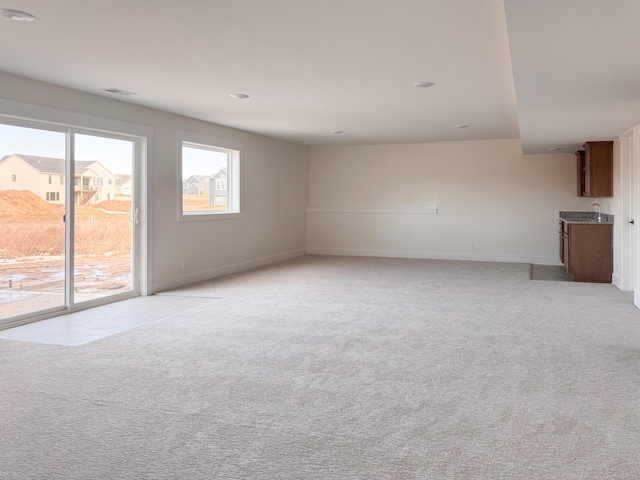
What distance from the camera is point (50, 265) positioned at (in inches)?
215

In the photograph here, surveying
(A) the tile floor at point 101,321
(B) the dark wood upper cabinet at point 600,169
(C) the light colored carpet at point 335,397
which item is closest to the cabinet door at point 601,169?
(B) the dark wood upper cabinet at point 600,169

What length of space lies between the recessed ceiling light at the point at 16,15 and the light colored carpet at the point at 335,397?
7.78 ft

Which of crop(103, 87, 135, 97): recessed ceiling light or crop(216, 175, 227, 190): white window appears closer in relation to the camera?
crop(103, 87, 135, 97): recessed ceiling light

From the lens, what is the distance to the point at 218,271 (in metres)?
8.33

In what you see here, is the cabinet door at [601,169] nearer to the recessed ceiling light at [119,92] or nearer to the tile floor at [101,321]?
the tile floor at [101,321]

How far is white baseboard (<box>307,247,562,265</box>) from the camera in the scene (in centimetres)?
1017

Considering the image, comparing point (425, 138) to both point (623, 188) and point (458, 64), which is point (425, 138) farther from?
point (458, 64)

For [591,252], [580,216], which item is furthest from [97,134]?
[580,216]

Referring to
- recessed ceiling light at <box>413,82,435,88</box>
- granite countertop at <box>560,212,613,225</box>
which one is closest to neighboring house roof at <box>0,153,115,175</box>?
recessed ceiling light at <box>413,82,435,88</box>

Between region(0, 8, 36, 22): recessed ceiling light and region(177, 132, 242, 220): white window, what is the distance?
3.81 meters

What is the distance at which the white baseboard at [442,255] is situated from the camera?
1017 centimetres

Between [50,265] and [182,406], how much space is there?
3.20 meters

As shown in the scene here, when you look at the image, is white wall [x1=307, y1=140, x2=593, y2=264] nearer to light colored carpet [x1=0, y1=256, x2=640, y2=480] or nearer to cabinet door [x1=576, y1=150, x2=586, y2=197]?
cabinet door [x1=576, y1=150, x2=586, y2=197]

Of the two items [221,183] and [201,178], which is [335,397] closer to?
[201,178]
